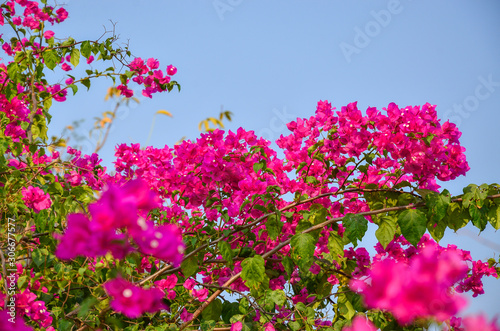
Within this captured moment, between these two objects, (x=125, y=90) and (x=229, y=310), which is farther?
(x=125, y=90)

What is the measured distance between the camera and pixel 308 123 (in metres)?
3.15

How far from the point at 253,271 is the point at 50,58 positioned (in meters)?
2.32

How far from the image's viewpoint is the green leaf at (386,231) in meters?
2.63

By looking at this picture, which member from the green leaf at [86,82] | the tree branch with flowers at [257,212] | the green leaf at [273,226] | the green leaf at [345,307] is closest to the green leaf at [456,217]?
the tree branch with flowers at [257,212]

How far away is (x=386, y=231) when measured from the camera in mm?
2635

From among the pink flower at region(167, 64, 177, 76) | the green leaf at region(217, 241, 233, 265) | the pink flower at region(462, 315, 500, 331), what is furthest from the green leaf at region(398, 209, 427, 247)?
the pink flower at region(167, 64, 177, 76)

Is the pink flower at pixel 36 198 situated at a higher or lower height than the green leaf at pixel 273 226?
higher

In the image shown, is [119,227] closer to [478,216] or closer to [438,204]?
[438,204]

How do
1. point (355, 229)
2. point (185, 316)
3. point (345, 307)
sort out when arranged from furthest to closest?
point (185, 316), point (345, 307), point (355, 229)

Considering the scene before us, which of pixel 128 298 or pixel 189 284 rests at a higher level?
pixel 189 284

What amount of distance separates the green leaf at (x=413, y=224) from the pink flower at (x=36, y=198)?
194cm

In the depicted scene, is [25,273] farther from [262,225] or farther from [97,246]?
[97,246]

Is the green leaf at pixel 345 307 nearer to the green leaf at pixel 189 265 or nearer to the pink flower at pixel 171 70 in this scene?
the green leaf at pixel 189 265

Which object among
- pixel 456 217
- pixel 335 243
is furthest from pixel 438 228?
pixel 335 243
